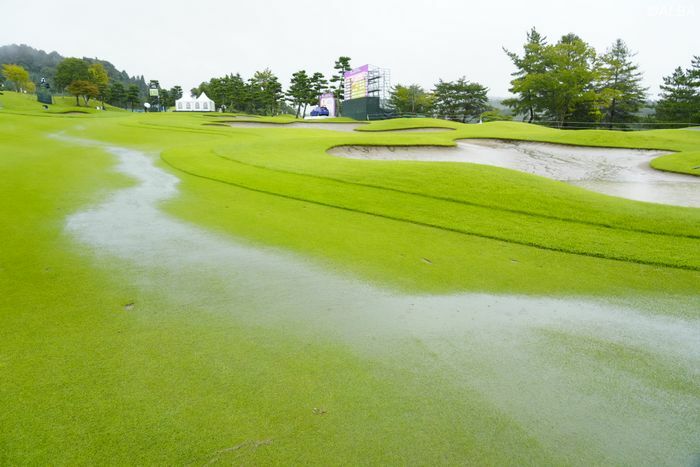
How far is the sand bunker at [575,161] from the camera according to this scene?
12125 millimetres

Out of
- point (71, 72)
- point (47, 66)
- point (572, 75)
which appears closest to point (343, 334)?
point (572, 75)

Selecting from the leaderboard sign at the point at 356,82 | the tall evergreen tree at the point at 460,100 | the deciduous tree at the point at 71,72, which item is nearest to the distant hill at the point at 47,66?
the deciduous tree at the point at 71,72

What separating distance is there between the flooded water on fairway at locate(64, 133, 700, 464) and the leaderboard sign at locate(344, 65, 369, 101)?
51.8 m

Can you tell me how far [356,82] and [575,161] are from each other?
42700mm

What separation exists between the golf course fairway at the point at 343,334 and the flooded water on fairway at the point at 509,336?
19 mm

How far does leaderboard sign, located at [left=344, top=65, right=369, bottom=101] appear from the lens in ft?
171

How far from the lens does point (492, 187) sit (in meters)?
9.01

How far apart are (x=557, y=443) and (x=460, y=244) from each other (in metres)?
3.96

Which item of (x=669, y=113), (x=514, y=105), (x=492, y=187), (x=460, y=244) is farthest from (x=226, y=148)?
(x=669, y=113)

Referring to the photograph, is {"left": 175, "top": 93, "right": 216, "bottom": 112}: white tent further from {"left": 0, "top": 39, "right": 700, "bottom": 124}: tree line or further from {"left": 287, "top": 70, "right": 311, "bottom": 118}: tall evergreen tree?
{"left": 287, "top": 70, "right": 311, "bottom": 118}: tall evergreen tree

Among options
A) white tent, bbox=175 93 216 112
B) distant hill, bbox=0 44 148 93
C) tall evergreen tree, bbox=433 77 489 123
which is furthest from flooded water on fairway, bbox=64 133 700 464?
distant hill, bbox=0 44 148 93

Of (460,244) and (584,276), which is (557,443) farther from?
(460,244)

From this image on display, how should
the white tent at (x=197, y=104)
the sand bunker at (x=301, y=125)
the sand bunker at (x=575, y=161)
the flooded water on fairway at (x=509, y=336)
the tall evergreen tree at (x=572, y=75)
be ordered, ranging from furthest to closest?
the white tent at (x=197, y=104), the tall evergreen tree at (x=572, y=75), the sand bunker at (x=301, y=125), the sand bunker at (x=575, y=161), the flooded water on fairway at (x=509, y=336)

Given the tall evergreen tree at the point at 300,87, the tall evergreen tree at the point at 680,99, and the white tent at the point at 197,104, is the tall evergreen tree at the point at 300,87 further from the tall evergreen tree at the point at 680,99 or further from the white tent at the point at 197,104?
the tall evergreen tree at the point at 680,99
